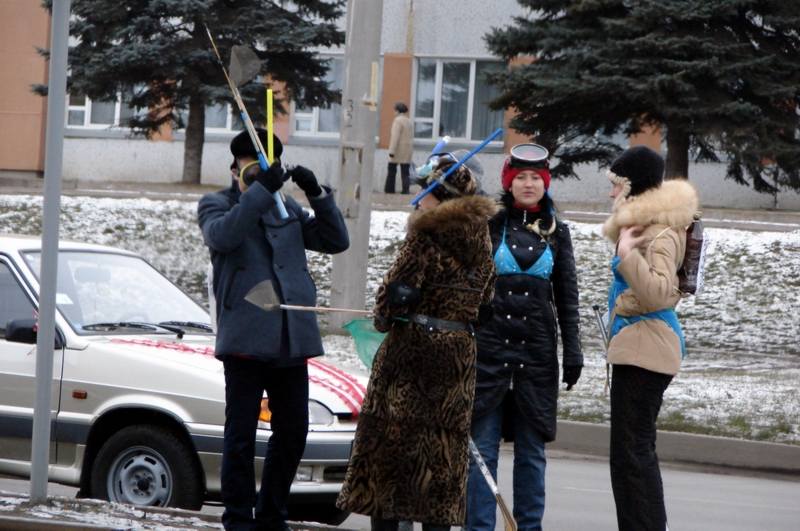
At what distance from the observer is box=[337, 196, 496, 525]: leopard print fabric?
565cm

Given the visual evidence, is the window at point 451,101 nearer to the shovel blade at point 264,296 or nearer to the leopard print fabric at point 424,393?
the shovel blade at point 264,296

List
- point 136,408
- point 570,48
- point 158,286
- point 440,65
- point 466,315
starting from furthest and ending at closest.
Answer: point 440,65
point 570,48
point 158,286
point 136,408
point 466,315

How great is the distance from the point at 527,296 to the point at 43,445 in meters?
2.30

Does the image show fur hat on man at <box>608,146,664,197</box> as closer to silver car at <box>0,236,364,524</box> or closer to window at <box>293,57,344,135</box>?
silver car at <box>0,236,364,524</box>

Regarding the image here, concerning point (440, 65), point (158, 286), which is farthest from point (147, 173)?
point (158, 286)

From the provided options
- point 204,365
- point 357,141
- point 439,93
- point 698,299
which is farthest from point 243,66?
point 439,93

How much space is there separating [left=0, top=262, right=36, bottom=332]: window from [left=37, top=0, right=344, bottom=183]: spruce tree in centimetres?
1704

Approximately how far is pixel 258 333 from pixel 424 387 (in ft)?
2.53

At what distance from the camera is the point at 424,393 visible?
5672mm

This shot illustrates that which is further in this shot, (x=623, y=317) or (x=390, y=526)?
(x=623, y=317)

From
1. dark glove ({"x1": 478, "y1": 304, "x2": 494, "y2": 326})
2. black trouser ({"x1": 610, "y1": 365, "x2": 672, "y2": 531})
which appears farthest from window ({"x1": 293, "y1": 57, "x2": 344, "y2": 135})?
black trouser ({"x1": 610, "y1": 365, "x2": 672, "y2": 531})

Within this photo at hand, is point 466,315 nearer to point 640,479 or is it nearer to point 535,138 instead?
point 640,479

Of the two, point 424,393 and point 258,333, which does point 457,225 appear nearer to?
point 424,393

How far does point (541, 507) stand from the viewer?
21.3 ft
